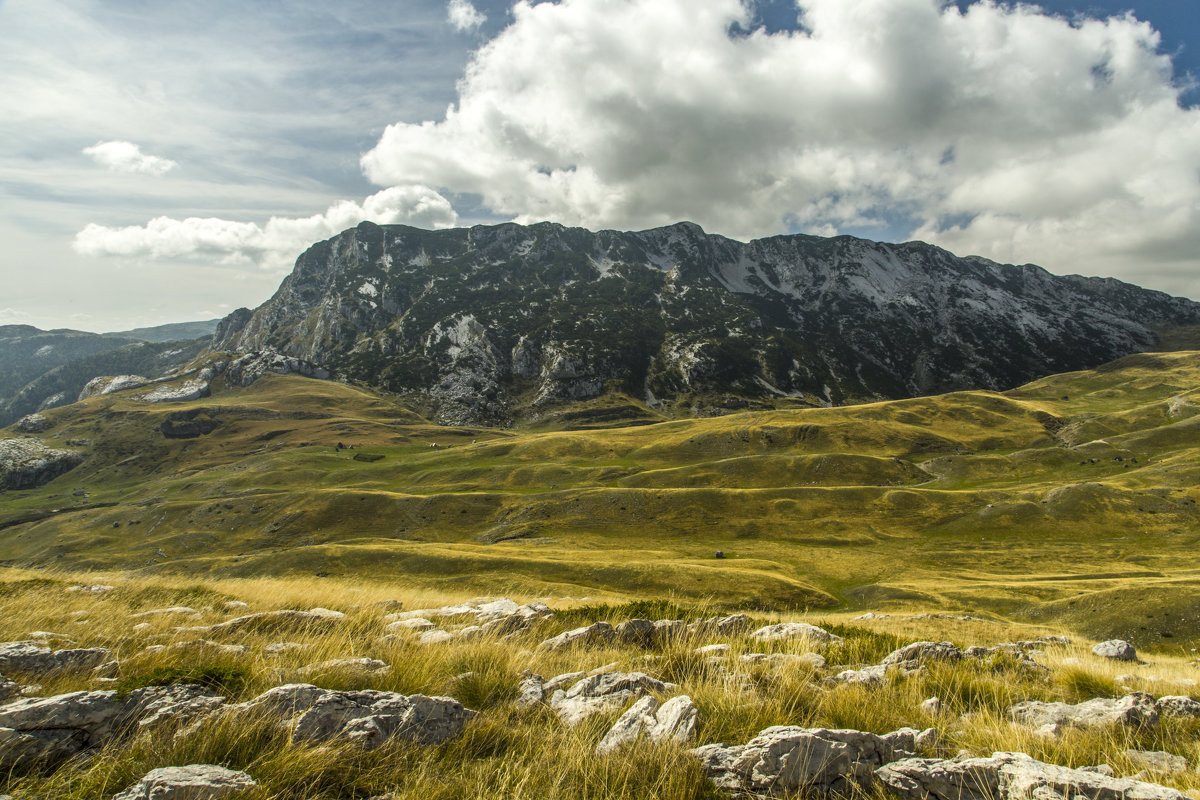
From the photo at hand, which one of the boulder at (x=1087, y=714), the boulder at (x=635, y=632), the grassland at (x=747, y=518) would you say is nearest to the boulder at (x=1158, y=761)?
the boulder at (x=1087, y=714)

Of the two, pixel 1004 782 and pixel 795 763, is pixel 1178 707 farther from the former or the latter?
pixel 795 763

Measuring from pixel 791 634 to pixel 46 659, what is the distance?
13349 millimetres

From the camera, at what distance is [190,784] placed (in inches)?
168

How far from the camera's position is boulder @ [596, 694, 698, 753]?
566 cm

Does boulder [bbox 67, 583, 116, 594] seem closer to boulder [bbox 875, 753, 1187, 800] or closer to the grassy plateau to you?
→ the grassy plateau

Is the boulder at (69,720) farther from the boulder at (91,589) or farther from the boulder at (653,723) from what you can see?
the boulder at (91,589)

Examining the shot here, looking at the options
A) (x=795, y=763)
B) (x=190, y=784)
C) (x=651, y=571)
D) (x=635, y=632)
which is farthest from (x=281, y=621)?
(x=651, y=571)

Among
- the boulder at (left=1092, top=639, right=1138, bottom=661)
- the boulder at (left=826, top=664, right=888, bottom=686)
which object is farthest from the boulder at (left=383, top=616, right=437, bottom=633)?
the boulder at (left=1092, top=639, right=1138, bottom=661)

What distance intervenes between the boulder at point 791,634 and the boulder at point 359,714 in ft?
26.3

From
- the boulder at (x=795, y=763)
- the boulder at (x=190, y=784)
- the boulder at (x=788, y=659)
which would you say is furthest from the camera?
the boulder at (x=788, y=659)

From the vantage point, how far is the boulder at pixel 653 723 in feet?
Result: 18.6

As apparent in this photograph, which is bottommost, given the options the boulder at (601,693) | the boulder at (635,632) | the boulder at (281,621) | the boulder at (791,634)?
the boulder at (791,634)

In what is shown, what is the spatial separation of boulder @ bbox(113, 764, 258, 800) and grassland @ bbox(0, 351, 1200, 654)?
57.2 feet

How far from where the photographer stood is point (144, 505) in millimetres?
129750
